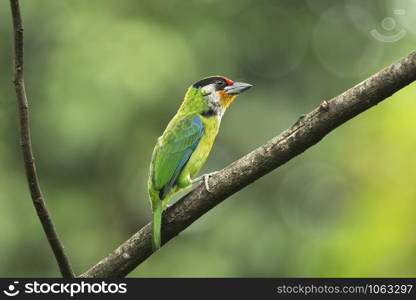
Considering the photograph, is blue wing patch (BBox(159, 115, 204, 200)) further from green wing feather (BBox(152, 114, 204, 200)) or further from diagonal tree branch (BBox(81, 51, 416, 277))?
diagonal tree branch (BBox(81, 51, 416, 277))

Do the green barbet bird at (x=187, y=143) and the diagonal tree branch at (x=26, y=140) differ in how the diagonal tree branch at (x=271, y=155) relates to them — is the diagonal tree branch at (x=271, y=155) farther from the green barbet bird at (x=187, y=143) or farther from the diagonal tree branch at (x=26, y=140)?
the diagonal tree branch at (x=26, y=140)

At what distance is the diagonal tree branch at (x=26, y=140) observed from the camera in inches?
96.3

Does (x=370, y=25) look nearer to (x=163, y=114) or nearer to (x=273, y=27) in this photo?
(x=273, y=27)

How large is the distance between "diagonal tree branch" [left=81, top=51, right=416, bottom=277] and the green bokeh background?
2.22 meters

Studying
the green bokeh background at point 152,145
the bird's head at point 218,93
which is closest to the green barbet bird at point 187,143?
the bird's head at point 218,93

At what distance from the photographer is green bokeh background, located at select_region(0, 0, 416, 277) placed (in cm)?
568

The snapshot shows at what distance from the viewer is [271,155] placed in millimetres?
2980

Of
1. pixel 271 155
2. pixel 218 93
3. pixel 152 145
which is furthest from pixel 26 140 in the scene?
pixel 152 145

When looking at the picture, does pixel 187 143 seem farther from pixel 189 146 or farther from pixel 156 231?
pixel 156 231

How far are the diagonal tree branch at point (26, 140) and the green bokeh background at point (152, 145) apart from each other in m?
2.79

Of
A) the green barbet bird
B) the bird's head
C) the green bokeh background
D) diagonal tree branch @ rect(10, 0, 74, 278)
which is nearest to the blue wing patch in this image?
the green barbet bird

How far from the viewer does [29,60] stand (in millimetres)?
7797

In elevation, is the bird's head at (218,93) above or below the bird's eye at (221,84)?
below

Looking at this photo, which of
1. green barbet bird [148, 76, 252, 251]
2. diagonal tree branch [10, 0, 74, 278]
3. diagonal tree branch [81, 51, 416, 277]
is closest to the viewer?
diagonal tree branch [10, 0, 74, 278]
